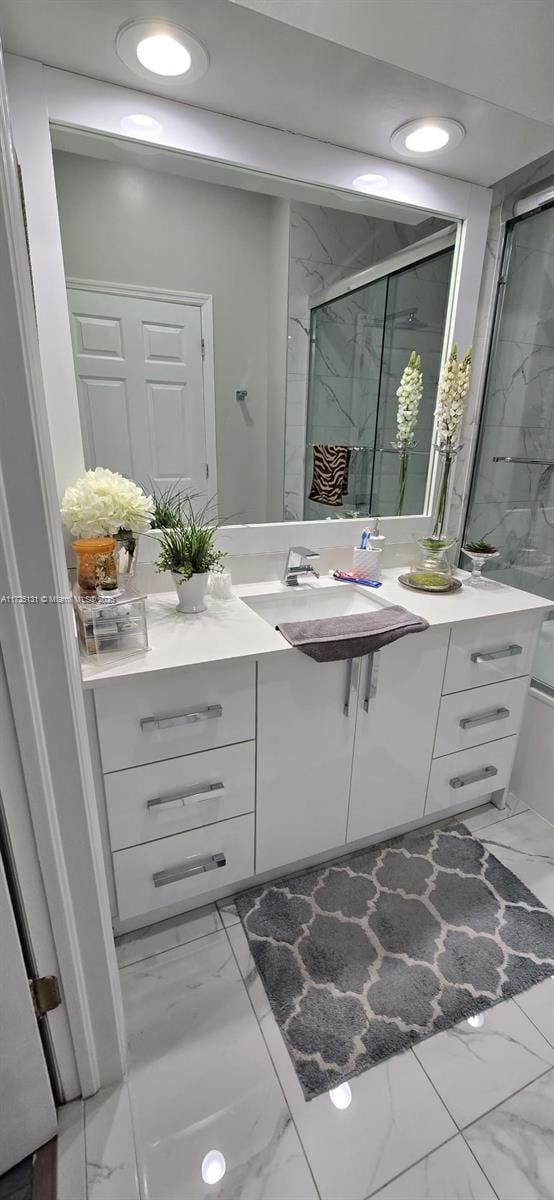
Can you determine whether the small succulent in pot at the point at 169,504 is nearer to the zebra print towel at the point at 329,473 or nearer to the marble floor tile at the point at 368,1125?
the zebra print towel at the point at 329,473

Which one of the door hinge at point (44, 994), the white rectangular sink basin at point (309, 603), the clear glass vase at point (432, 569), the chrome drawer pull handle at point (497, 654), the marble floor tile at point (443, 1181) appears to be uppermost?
the clear glass vase at point (432, 569)

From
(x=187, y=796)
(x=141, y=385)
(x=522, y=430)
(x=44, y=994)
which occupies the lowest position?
(x=44, y=994)

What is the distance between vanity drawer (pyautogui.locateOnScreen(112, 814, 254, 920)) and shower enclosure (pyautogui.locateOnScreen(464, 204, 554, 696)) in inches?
49.4

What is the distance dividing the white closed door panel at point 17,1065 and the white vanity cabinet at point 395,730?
92cm

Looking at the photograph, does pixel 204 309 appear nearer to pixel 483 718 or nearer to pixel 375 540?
pixel 375 540

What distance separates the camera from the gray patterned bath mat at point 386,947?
1.18 metres

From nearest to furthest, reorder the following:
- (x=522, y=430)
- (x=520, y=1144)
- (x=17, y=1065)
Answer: (x=17, y=1065) → (x=520, y=1144) → (x=522, y=430)

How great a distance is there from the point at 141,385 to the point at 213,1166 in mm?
A: 1779

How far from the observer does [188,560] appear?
1.38 metres

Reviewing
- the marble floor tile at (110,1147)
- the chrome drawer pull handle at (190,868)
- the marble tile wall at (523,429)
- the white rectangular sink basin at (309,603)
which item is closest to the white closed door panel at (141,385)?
the white rectangular sink basin at (309,603)

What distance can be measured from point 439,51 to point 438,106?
0.22 meters

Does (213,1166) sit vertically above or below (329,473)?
below

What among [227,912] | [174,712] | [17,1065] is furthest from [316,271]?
[17,1065]

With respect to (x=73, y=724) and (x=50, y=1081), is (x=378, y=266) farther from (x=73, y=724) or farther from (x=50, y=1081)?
(x=50, y=1081)
